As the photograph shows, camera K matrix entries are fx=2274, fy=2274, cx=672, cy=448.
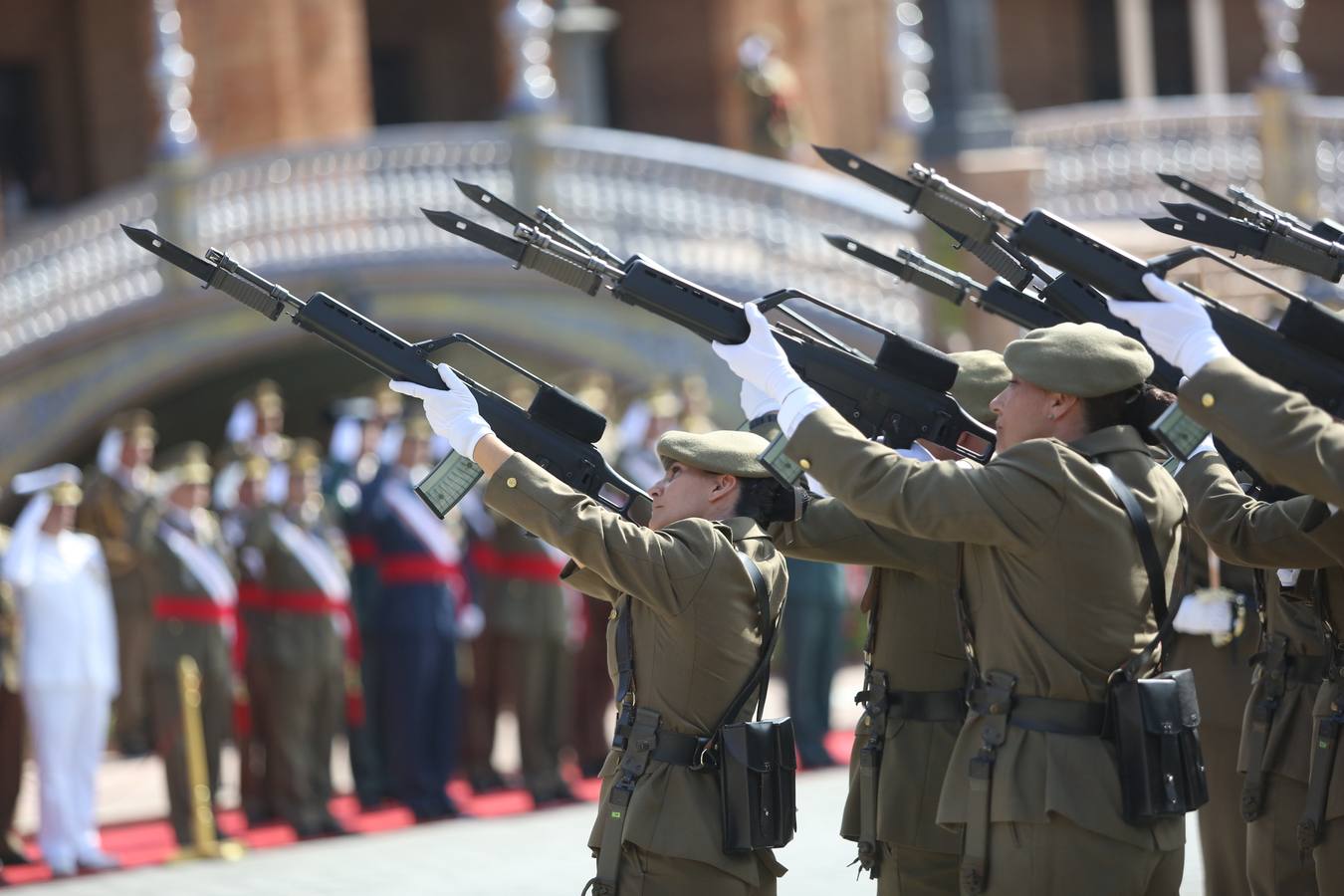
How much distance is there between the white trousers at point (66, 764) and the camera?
9383 millimetres

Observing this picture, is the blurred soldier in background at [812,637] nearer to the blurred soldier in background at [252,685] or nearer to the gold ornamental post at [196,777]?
the blurred soldier in background at [252,685]

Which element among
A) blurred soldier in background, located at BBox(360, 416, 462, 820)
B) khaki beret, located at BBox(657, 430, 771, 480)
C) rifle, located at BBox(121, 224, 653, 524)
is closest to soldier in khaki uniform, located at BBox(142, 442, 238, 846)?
blurred soldier in background, located at BBox(360, 416, 462, 820)

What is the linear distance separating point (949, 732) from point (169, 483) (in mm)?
6049

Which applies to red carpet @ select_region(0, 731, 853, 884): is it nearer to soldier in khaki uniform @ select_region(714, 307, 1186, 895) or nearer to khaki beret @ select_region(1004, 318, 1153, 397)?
soldier in khaki uniform @ select_region(714, 307, 1186, 895)

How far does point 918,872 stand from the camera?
5.29 metres

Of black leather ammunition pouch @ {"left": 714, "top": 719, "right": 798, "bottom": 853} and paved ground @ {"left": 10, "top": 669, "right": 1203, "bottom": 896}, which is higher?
black leather ammunition pouch @ {"left": 714, "top": 719, "right": 798, "bottom": 853}

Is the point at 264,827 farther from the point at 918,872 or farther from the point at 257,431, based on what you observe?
the point at 918,872

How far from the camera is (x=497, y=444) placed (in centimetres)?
492

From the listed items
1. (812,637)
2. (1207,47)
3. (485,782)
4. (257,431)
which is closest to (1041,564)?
(485,782)

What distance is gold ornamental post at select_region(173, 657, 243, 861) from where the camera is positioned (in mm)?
9492

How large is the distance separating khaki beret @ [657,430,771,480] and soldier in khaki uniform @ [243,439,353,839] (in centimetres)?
557

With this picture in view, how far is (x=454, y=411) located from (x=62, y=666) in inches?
198

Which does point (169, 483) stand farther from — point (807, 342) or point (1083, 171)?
point (1083, 171)

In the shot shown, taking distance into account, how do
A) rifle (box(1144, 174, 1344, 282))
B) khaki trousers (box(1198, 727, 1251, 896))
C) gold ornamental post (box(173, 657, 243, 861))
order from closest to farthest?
rifle (box(1144, 174, 1344, 282)), khaki trousers (box(1198, 727, 1251, 896)), gold ornamental post (box(173, 657, 243, 861))
